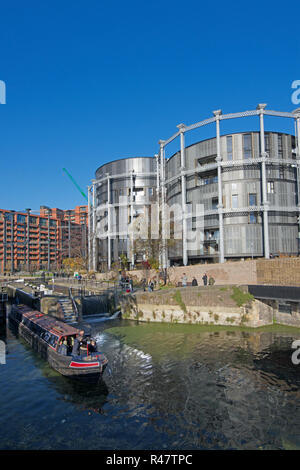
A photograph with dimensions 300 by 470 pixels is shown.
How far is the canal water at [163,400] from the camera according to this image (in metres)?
12.4

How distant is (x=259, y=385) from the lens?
17.3 metres

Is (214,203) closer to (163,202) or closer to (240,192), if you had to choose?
(240,192)

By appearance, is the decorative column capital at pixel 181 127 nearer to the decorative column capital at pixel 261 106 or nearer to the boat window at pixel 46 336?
the decorative column capital at pixel 261 106

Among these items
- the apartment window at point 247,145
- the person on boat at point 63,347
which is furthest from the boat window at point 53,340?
the apartment window at point 247,145

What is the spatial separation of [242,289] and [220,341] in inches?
279

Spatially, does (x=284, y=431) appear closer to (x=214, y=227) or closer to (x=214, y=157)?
(x=214, y=227)

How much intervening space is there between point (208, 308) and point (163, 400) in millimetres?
17327

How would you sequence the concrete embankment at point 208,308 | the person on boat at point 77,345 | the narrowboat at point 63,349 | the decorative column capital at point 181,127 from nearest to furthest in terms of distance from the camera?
the narrowboat at point 63,349, the person on boat at point 77,345, the concrete embankment at point 208,308, the decorative column capital at point 181,127

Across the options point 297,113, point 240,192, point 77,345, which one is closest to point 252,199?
point 240,192

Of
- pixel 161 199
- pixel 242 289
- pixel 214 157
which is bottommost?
pixel 242 289

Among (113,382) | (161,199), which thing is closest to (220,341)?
(113,382)

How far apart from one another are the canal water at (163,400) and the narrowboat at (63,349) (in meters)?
0.80

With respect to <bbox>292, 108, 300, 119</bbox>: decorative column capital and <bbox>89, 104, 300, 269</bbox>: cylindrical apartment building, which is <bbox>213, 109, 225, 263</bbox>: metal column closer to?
<bbox>89, 104, 300, 269</bbox>: cylindrical apartment building
